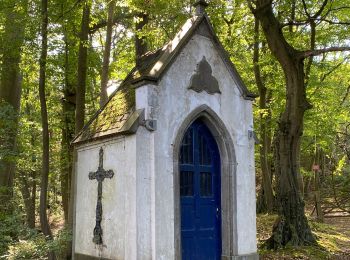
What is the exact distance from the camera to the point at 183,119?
749 centimetres

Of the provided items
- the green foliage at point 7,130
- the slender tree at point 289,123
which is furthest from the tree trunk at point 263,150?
the green foliage at point 7,130

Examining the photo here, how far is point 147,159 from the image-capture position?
6879 millimetres

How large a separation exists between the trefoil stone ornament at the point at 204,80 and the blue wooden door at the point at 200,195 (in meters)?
0.67

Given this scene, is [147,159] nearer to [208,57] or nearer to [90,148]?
[90,148]

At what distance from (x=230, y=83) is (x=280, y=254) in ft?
15.0

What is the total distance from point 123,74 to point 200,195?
9.39 metres

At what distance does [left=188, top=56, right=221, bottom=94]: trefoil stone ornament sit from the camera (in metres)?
7.75

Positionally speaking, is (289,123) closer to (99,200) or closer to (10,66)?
(99,200)

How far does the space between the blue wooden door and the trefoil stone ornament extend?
2.20 ft

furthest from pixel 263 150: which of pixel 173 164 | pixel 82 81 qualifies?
pixel 173 164

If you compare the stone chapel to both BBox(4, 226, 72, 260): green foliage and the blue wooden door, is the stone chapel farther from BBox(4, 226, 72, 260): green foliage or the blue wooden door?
BBox(4, 226, 72, 260): green foliage

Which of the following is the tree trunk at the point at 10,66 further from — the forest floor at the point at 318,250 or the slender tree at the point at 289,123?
the forest floor at the point at 318,250

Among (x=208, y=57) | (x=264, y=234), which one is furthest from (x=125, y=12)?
(x=264, y=234)

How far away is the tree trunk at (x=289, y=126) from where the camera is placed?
11117 mm
